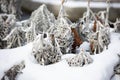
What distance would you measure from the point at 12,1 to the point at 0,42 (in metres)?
1.29

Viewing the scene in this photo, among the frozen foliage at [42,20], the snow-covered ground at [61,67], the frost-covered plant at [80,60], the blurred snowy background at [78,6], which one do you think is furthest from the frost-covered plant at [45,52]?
the blurred snowy background at [78,6]

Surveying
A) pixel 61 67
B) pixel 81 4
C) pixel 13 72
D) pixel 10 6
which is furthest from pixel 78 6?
pixel 13 72

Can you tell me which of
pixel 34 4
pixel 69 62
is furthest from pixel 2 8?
pixel 69 62

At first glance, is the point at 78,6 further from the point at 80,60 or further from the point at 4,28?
the point at 80,60

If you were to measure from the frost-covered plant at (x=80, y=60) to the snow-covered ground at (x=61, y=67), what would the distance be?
6 cm

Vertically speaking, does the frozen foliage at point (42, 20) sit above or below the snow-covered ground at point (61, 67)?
above

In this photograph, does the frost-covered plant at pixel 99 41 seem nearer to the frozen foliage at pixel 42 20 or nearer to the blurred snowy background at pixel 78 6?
the frozen foliage at pixel 42 20

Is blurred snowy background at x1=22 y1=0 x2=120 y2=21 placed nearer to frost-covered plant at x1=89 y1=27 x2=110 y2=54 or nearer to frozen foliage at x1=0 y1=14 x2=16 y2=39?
frost-covered plant at x1=89 y1=27 x2=110 y2=54

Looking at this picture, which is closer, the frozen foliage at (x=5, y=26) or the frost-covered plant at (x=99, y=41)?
the frost-covered plant at (x=99, y=41)

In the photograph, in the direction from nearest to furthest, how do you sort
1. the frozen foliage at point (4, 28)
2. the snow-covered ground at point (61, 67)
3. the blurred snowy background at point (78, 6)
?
1. the snow-covered ground at point (61, 67)
2. the frozen foliage at point (4, 28)
3. the blurred snowy background at point (78, 6)

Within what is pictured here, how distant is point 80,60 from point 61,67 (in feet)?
0.79

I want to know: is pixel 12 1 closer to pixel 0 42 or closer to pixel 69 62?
→ pixel 0 42

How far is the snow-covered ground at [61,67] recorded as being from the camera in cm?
372

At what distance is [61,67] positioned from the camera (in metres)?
3.89
